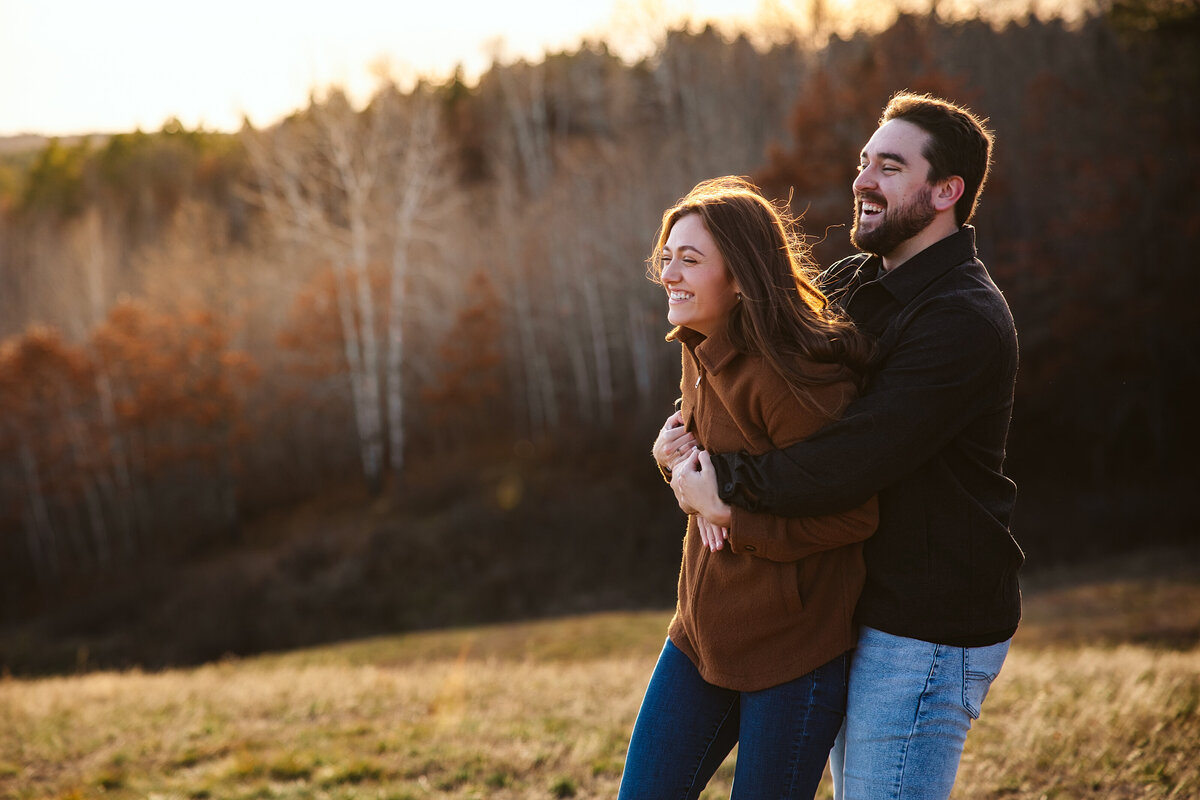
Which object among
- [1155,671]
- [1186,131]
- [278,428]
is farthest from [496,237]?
[1155,671]

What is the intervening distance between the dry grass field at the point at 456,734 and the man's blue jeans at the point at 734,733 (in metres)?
2.30

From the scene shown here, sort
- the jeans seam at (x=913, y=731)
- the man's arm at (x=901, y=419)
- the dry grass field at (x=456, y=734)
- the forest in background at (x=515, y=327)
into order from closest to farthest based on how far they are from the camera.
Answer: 1. the man's arm at (x=901, y=419)
2. the jeans seam at (x=913, y=731)
3. the dry grass field at (x=456, y=734)
4. the forest in background at (x=515, y=327)

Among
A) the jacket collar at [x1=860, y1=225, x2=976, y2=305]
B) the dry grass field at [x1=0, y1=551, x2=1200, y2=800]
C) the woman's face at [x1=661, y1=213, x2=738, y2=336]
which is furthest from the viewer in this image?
the dry grass field at [x1=0, y1=551, x2=1200, y2=800]

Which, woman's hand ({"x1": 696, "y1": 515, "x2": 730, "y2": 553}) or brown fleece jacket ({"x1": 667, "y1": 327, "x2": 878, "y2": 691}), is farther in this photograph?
woman's hand ({"x1": 696, "y1": 515, "x2": 730, "y2": 553})

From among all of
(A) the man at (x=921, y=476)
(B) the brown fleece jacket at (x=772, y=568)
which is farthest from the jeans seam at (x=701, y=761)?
(A) the man at (x=921, y=476)

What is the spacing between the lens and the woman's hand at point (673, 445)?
96.5 inches

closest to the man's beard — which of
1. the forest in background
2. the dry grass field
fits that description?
the dry grass field

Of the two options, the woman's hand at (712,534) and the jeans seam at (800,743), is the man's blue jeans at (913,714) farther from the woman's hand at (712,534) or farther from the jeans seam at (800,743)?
the woman's hand at (712,534)

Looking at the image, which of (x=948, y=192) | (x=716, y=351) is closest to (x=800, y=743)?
(x=716, y=351)

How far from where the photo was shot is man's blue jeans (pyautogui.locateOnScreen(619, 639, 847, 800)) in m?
2.17

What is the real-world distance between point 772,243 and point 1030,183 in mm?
Answer: 26340

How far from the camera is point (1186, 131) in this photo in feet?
68.3

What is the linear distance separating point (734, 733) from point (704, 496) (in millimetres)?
693

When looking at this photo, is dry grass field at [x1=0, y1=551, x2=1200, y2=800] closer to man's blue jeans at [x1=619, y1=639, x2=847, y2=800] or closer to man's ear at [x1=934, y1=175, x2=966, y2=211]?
man's blue jeans at [x1=619, y1=639, x2=847, y2=800]
